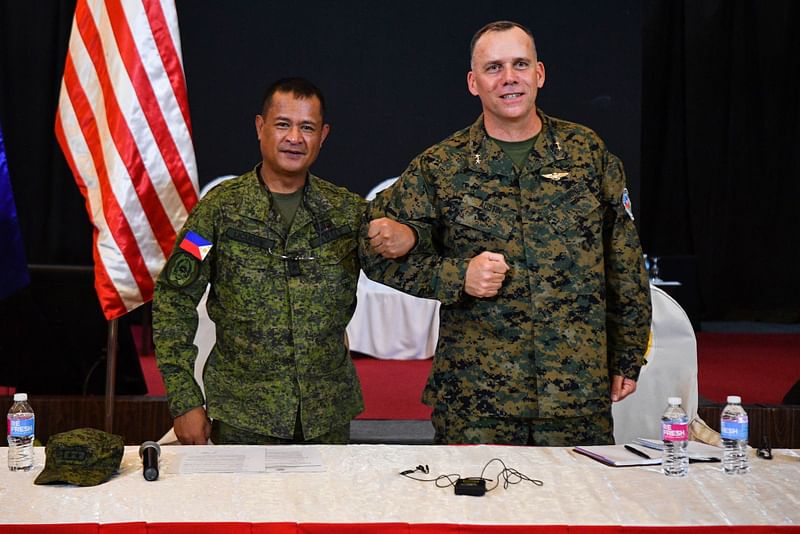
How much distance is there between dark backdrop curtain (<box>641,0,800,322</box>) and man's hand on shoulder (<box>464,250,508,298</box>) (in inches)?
286

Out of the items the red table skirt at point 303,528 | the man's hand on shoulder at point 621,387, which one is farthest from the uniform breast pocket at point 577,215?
the red table skirt at point 303,528

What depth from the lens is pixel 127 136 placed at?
3.26 metres

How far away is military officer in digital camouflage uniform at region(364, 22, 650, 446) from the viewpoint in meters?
2.47

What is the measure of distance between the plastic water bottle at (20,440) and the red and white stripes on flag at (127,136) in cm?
107

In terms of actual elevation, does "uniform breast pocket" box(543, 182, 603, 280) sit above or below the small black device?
above

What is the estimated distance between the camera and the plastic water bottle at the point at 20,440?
6.91ft

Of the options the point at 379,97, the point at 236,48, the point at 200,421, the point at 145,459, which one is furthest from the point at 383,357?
the point at 145,459

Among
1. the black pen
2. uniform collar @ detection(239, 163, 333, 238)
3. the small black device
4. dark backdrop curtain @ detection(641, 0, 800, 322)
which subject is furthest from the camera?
dark backdrop curtain @ detection(641, 0, 800, 322)

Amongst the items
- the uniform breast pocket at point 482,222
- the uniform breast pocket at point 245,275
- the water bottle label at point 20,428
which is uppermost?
the uniform breast pocket at point 482,222

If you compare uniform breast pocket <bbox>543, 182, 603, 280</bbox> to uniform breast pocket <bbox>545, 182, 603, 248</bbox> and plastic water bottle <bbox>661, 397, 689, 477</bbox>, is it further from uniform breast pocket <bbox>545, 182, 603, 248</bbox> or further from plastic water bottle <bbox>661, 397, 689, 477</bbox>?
plastic water bottle <bbox>661, 397, 689, 477</bbox>

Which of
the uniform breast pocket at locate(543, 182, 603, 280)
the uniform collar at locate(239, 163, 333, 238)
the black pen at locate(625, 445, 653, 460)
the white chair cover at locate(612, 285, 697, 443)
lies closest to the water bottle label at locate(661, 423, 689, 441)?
the black pen at locate(625, 445, 653, 460)

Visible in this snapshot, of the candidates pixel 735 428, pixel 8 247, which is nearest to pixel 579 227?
pixel 735 428

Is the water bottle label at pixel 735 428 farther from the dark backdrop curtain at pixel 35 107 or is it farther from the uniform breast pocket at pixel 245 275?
the dark backdrop curtain at pixel 35 107

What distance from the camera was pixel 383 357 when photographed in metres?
6.45
